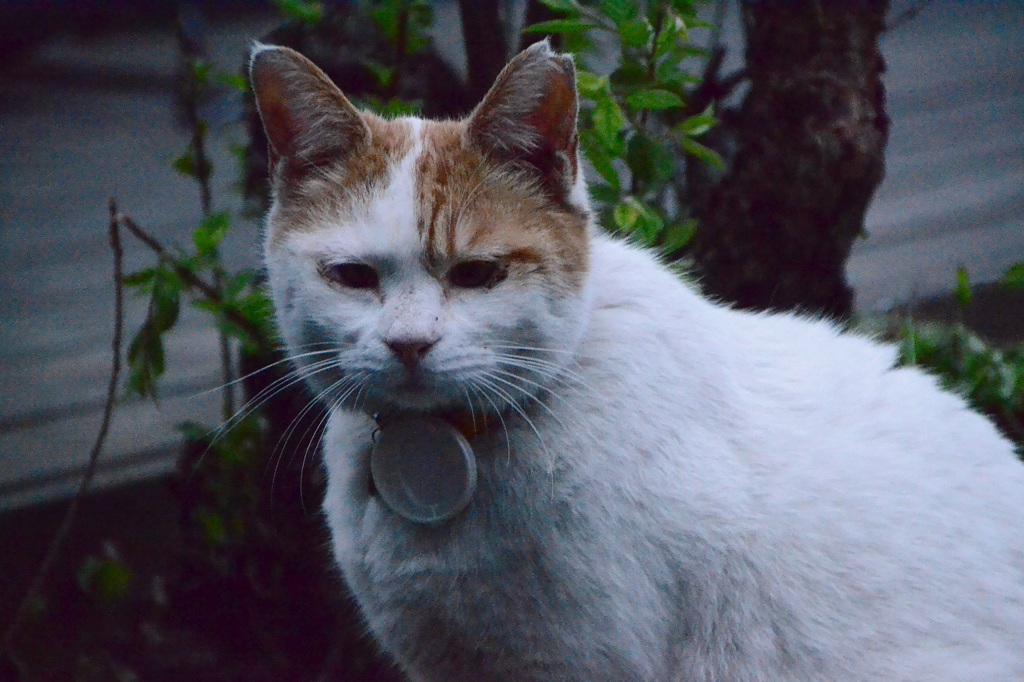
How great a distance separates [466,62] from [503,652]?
138cm

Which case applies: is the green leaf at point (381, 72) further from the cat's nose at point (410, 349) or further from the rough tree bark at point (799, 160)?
the cat's nose at point (410, 349)

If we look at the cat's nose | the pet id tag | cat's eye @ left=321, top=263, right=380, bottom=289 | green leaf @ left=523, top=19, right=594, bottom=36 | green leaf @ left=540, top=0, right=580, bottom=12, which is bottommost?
the pet id tag

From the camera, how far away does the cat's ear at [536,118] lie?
1155 mm

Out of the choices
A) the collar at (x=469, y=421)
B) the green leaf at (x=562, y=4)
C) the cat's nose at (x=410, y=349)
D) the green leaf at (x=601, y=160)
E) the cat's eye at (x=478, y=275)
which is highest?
the green leaf at (x=562, y=4)

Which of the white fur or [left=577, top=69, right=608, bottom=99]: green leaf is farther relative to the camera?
[left=577, top=69, right=608, bottom=99]: green leaf

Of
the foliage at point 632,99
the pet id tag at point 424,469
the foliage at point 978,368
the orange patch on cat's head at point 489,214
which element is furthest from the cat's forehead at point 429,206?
the foliage at point 978,368

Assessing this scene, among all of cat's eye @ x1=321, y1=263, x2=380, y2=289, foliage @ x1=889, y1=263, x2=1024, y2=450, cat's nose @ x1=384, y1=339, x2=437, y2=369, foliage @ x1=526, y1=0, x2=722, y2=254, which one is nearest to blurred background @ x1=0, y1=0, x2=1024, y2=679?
foliage @ x1=889, y1=263, x2=1024, y2=450

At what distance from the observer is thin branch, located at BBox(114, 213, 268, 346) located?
183 cm

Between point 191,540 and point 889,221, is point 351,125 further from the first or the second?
point 889,221

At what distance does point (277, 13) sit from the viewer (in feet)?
7.65

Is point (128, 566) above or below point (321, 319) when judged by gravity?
below

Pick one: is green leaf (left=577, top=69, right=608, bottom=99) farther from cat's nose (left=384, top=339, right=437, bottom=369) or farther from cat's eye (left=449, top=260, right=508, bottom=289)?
cat's nose (left=384, top=339, right=437, bottom=369)

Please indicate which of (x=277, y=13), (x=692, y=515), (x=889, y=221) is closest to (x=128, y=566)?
(x=277, y=13)

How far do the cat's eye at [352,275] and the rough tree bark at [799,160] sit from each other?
117 centimetres
